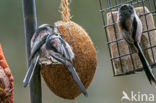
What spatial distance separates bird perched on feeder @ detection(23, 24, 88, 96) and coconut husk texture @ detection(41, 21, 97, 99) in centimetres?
9

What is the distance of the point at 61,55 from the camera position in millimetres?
3650

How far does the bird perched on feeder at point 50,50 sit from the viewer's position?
3594mm

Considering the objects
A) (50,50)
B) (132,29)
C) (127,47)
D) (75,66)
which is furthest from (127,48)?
(50,50)

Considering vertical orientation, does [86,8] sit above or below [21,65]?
above

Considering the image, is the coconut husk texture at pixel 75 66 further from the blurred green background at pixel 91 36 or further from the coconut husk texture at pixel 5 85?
the blurred green background at pixel 91 36

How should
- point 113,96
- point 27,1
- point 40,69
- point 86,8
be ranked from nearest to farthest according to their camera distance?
point 27,1
point 40,69
point 113,96
point 86,8

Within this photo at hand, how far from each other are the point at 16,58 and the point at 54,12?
135 cm

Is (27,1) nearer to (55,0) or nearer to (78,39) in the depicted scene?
(78,39)

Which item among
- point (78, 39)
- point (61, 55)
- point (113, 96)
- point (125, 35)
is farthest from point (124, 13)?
point (113, 96)

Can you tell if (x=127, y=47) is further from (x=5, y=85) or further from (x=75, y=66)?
(x=5, y=85)

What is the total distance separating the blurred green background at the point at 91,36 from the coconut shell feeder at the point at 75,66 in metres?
4.77

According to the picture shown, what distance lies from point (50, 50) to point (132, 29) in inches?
41.2

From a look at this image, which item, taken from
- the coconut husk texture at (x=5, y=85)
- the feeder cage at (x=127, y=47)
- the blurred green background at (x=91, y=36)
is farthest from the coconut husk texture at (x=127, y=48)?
the blurred green background at (x=91, y=36)

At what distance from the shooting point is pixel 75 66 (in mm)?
3867
